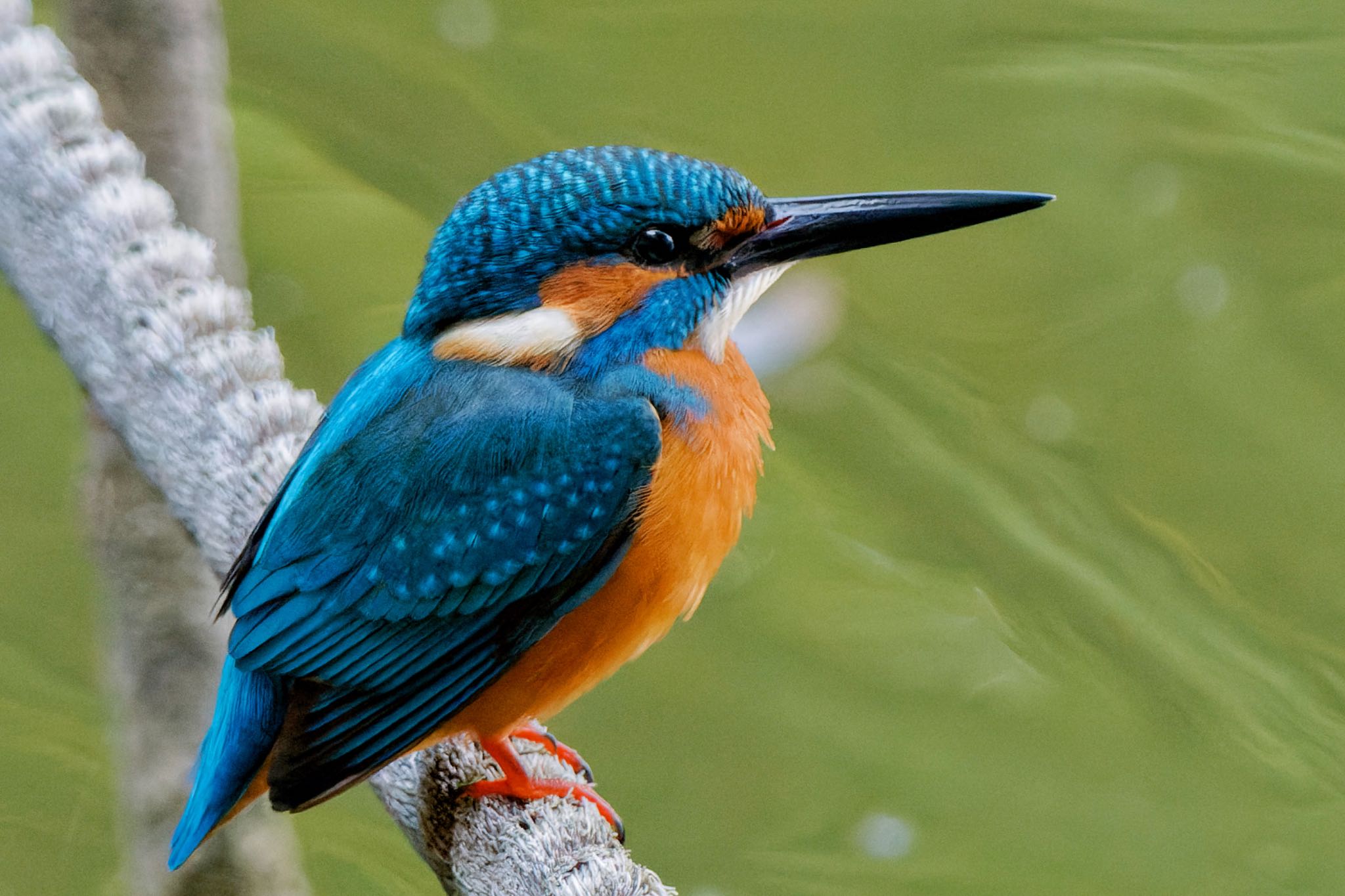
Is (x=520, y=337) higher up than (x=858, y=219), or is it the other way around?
(x=858, y=219)

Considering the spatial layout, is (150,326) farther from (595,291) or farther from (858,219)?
(858,219)

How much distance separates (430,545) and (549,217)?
33cm

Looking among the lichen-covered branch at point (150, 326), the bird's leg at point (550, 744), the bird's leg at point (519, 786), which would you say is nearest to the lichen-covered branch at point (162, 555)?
the lichen-covered branch at point (150, 326)

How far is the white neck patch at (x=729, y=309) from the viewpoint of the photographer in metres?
1.53

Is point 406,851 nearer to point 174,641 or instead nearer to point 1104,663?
point 174,641

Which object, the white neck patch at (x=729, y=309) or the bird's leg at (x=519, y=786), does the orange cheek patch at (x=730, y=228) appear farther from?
the bird's leg at (x=519, y=786)

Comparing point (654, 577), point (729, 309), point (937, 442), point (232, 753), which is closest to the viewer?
point (232, 753)

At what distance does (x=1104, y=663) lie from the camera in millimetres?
2773

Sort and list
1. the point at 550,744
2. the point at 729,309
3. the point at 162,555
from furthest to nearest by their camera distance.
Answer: the point at 162,555
the point at 550,744
the point at 729,309

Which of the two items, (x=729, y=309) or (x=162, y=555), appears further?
(x=162, y=555)

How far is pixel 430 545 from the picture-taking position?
138 centimetres

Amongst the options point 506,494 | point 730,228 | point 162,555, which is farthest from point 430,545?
point 162,555

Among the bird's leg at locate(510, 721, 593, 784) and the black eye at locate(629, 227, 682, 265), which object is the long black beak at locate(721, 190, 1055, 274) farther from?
the bird's leg at locate(510, 721, 593, 784)

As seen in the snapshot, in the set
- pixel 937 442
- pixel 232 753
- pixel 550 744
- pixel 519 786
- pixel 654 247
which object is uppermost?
pixel 937 442
